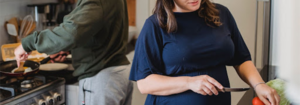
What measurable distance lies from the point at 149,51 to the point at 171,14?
0.52ft

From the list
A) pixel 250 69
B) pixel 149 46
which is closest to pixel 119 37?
pixel 149 46

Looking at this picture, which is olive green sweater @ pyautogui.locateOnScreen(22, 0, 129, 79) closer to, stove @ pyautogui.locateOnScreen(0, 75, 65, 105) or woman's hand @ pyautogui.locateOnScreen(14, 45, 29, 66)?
woman's hand @ pyautogui.locateOnScreen(14, 45, 29, 66)

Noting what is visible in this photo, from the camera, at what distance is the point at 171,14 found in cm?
124

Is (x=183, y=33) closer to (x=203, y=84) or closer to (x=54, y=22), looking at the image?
(x=203, y=84)

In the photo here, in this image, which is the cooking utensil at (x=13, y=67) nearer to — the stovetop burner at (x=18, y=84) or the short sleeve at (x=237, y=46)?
the stovetop burner at (x=18, y=84)

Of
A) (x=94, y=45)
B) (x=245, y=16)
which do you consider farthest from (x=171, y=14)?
(x=245, y=16)

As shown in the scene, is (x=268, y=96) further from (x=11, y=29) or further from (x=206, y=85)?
(x=11, y=29)

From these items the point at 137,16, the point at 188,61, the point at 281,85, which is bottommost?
the point at 281,85

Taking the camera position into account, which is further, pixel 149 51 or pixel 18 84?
pixel 18 84

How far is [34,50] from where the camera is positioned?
156 cm

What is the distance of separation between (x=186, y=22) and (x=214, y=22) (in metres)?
0.10

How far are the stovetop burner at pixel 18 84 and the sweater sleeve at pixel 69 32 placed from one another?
6.8 inches

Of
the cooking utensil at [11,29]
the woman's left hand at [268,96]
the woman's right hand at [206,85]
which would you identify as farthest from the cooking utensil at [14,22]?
the woman's left hand at [268,96]

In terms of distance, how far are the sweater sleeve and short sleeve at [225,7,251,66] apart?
0.61 m
